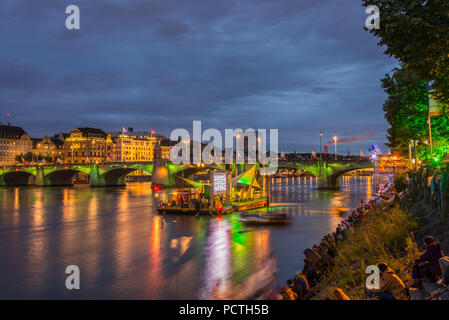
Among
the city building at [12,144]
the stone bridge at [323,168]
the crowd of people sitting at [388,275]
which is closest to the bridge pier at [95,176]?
the stone bridge at [323,168]

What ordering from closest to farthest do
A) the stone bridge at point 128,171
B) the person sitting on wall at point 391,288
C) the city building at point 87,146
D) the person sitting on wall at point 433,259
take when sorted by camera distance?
the person sitting on wall at point 391,288, the person sitting on wall at point 433,259, the stone bridge at point 128,171, the city building at point 87,146

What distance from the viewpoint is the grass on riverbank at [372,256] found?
43.0ft

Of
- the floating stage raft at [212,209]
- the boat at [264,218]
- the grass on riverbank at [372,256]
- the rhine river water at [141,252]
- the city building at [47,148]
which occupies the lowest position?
the rhine river water at [141,252]

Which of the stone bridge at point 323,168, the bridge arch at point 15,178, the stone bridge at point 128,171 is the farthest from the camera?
the bridge arch at point 15,178

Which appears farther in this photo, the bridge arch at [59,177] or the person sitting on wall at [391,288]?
the bridge arch at [59,177]

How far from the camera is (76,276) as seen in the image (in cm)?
2102

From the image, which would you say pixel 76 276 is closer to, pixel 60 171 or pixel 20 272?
pixel 20 272

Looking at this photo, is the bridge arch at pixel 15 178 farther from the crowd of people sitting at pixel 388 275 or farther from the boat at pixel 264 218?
the crowd of people sitting at pixel 388 275

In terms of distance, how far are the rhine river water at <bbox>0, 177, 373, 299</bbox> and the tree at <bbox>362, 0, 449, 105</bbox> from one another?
1197cm

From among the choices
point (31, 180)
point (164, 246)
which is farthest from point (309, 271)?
point (31, 180)

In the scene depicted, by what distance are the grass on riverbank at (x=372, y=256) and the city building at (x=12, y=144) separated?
17367 centimetres

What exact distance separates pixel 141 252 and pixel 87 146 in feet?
522

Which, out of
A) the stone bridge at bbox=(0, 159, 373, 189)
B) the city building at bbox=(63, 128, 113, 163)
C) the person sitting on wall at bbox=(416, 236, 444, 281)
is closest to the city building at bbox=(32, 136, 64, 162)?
the city building at bbox=(63, 128, 113, 163)
